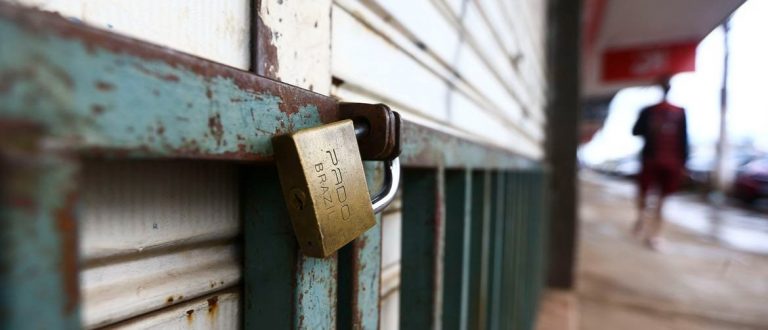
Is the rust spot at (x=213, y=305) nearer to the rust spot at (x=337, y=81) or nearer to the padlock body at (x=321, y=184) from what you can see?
the padlock body at (x=321, y=184)

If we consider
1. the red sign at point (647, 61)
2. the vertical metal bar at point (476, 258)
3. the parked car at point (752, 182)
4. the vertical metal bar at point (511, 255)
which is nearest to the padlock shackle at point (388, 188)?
the vertical metal bar at point (476, 258)

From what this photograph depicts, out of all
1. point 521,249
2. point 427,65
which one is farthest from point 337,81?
point 521,249

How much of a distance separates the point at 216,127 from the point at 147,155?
6cm

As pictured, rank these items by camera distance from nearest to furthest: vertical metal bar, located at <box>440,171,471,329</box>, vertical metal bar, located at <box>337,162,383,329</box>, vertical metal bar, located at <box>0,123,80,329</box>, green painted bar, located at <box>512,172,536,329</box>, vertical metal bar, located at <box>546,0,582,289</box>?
vertical metal bar, located at <box>0,123,80,329</box>, vertical metal bar, located at <box>337,162,383,329</box>, vertical metal bar, located at <box>440,171,471,329</box>, green painted bar, located at <box>512,172,536,329</box>, vertical metal bar, located at <box>546,0,582,289</box>

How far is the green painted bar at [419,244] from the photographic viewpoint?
82cm

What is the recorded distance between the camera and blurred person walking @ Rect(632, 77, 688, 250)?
4964 mm

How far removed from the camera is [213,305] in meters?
0.47

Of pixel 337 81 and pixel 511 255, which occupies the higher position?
pixel 337 81

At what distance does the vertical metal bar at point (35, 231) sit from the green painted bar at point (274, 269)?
0.23m

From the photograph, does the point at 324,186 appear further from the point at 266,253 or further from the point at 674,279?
the point at 674,279

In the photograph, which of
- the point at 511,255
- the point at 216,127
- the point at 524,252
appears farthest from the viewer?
the point at 524,252

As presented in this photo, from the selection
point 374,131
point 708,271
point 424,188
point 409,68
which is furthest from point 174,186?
point 708,271

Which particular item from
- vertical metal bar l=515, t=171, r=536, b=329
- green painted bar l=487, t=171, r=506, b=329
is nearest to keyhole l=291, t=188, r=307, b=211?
green painted bar l=487, t=171, r=506, b=329

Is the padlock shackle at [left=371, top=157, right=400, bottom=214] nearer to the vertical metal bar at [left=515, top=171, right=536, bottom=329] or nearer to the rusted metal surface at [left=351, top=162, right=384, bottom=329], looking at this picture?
the rusted metal surface at [left=351, top=162, right=384, bottom=329]
